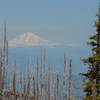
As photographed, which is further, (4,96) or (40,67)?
(40,67)

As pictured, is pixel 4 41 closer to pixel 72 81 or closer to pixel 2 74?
pixel 2 74

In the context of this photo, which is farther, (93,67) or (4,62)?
(93,67)

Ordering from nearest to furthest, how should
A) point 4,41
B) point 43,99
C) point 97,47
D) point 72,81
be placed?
point 4,41 < point 43,99 < point 72,81 < point 97,47

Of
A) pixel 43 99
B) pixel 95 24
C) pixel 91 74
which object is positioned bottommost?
pixel 43 99

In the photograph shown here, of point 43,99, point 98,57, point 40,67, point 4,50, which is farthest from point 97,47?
point 4,50

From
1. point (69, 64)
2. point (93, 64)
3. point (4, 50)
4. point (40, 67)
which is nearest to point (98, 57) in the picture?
point (93, 64)

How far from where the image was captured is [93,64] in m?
27.4

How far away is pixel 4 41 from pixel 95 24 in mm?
11062

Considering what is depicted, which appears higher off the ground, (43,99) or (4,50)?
(4,50)

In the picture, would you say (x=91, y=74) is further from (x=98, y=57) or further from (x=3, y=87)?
(x=3, y=87)

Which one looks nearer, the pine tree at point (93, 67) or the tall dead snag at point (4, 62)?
the tall dead snag at point (4, 62)

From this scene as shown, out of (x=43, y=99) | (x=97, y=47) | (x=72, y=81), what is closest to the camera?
(x=43, y=99)

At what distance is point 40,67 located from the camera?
27203 millimetres

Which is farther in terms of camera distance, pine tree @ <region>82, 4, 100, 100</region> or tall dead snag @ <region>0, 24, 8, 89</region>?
pine tree @ <region>82, 4, 100, 100</region>
